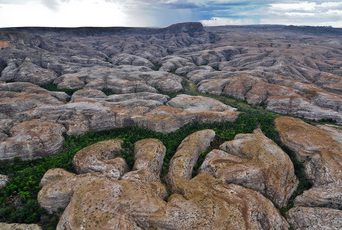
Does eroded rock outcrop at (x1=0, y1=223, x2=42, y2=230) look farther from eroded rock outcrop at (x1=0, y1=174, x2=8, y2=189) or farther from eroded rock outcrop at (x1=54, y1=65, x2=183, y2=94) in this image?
eroded rock outcrop at (x1=54, y1=65, x2=183, y2=94)

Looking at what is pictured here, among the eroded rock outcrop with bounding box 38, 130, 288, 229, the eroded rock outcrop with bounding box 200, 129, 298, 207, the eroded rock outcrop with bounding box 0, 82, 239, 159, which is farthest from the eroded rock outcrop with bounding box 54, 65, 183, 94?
the eroded rock outcrop with bounding box 38, 130, 288, 229

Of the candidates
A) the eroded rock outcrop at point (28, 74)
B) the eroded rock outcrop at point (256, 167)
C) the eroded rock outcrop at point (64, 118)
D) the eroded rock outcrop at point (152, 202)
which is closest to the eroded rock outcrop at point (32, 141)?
the eroded rock outcrop at point (64, 118)

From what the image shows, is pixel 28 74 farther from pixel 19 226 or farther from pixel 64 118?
pixel 19 226

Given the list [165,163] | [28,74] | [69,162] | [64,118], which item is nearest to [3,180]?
[69,162]

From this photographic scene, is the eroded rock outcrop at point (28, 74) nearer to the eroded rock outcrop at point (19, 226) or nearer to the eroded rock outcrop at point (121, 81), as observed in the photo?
the eroded rock outcrop at point (121, 81)

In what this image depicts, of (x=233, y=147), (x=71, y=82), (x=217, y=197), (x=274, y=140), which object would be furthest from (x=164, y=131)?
(x=71, y=82)

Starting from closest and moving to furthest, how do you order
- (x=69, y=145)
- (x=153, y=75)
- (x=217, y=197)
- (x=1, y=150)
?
(x=217, y=197) → (x=1, y=150) → (x=69, y=145) → (x=153, y=75)

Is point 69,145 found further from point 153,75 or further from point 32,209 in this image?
point 153,75
